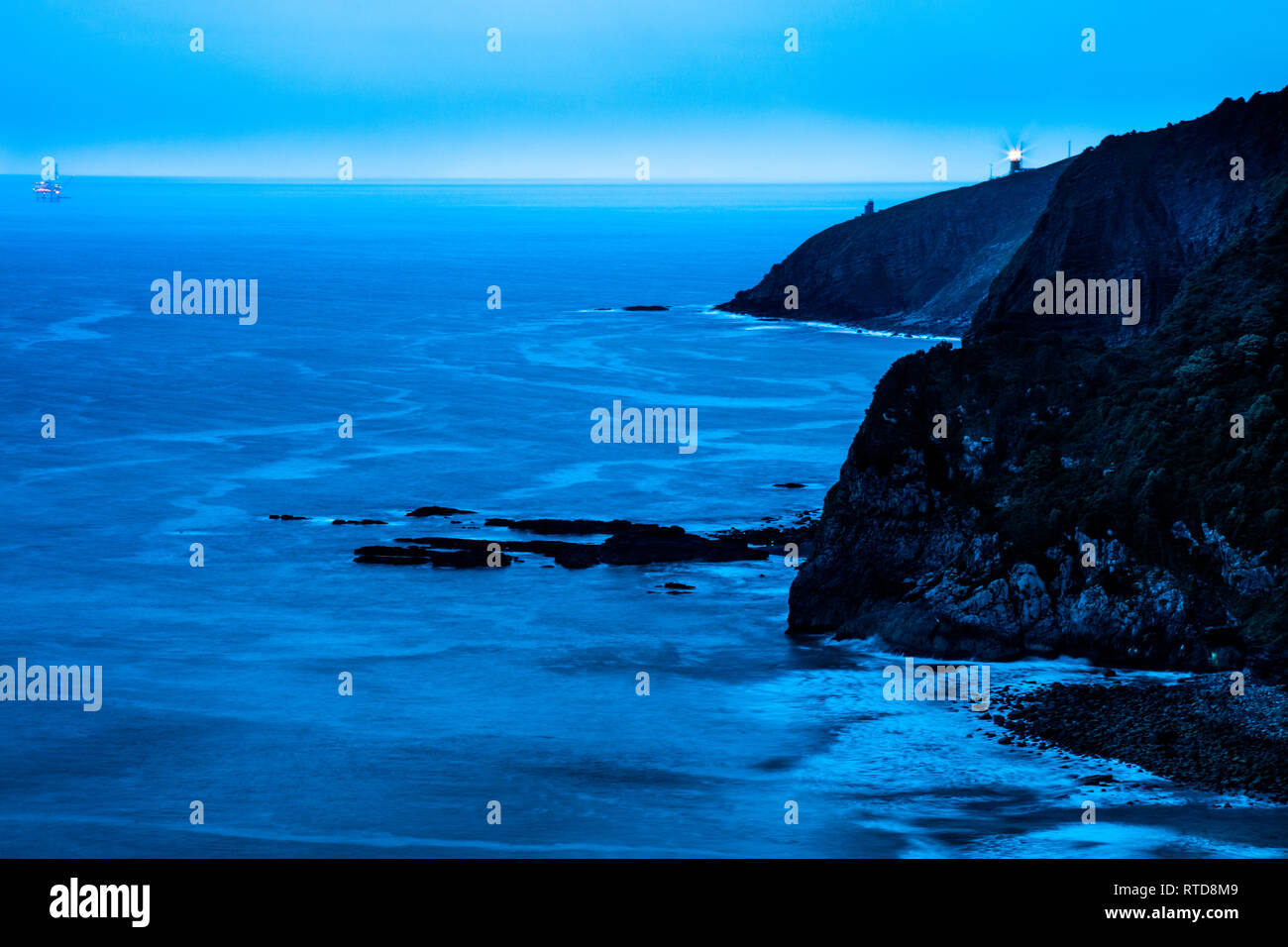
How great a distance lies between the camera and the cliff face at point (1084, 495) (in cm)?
4066

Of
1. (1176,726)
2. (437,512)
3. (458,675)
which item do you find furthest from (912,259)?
(1176,726)

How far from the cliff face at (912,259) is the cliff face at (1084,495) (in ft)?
276

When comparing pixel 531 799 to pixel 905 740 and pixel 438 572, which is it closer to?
pixel 905 740

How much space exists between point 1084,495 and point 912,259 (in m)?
103

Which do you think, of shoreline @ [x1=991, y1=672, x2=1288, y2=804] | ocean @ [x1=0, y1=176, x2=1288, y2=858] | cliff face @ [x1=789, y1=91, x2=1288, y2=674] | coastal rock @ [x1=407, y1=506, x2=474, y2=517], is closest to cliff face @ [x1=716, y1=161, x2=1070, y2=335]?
ocean @ [x1=0, y1=176, x2=1288, y2=858]

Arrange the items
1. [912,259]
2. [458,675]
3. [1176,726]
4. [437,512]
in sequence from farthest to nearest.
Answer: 1. [912,259]
2. [437,512]
3. [458,675]
4. [1176,726]

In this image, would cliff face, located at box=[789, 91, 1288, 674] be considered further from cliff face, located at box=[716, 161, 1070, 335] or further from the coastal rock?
cliff face, located at box=[716, 161, 1070, 335]

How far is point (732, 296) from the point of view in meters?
170

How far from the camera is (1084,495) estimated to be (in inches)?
1714

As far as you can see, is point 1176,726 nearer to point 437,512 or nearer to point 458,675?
point 458,675

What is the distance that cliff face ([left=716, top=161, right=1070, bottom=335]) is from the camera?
13700 cm

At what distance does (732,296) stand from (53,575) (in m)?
121

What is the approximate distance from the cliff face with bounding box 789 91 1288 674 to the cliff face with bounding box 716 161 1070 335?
84.1 m
